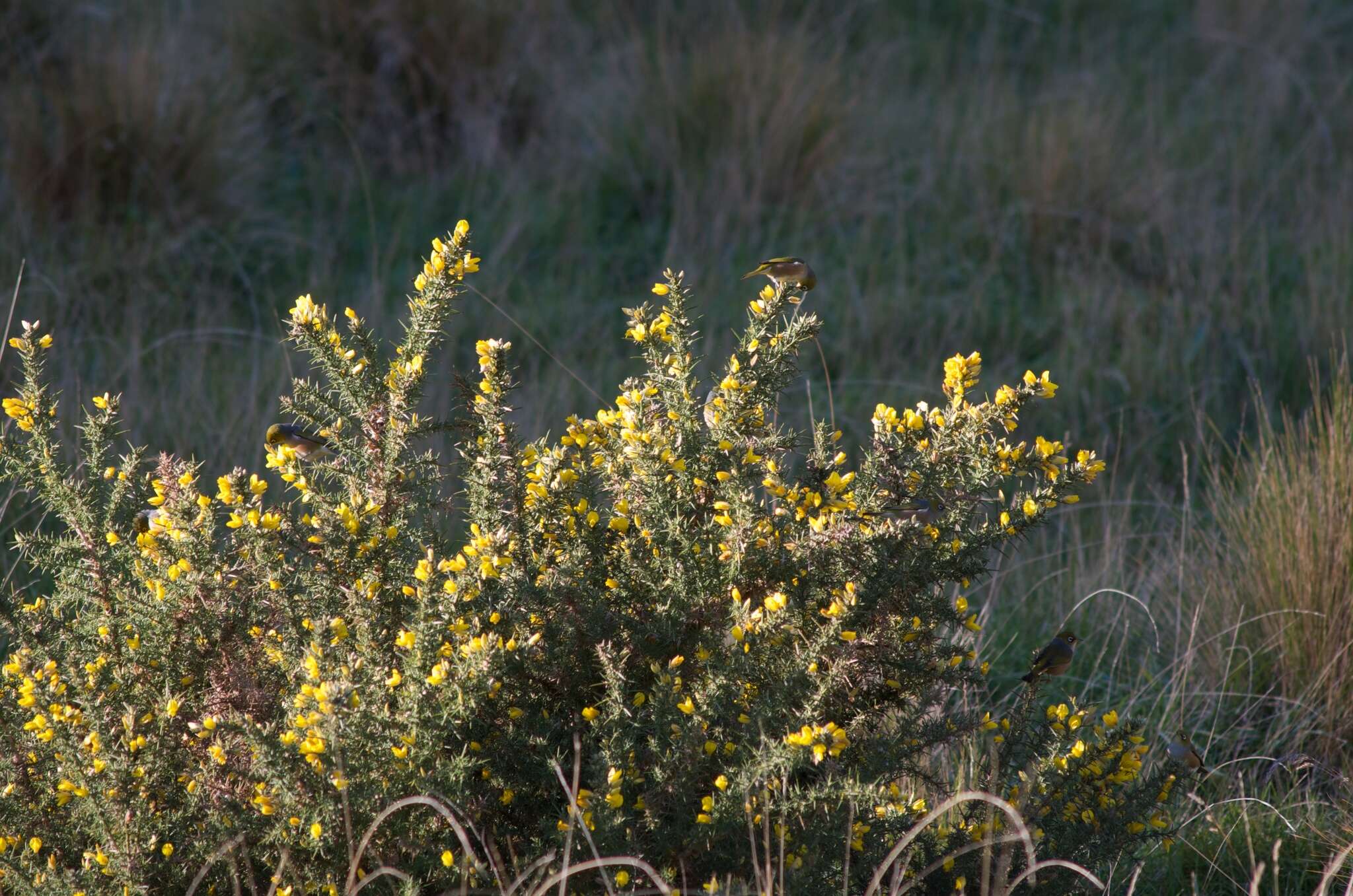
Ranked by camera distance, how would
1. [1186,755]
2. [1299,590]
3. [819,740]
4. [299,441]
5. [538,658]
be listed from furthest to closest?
1. [1299,590]
2. [1186,755]
3. [299,441]
4. [538,658]
5. [819,740]

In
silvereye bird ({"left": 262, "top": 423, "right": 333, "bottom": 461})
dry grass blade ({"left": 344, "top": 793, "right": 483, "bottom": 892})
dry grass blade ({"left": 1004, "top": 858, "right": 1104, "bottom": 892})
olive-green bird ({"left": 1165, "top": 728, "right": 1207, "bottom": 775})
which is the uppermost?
silvereye bird ({"left": 262, "top": 423, "right": 333, "bottom": 461})

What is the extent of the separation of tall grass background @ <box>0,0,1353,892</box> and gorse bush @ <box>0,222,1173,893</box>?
1181mm

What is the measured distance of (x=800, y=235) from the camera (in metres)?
5.86

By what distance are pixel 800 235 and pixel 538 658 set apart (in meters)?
4.17

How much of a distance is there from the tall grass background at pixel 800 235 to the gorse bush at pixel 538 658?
1.18m

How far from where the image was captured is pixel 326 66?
242 inches

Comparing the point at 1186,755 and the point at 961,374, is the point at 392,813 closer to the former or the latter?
the point at 961,374

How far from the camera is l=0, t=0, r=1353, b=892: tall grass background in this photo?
137 inches

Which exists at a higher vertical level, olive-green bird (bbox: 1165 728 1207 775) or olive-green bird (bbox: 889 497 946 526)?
olive-green bird (bbox: 889 497 946 526)

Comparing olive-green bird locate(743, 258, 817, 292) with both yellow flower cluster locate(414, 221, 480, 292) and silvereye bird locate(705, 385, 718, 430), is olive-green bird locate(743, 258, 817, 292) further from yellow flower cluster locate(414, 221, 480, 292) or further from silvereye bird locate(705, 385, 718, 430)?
yellow flower cluster locate(414, 221, 480, 292)

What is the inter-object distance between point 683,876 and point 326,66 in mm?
5243

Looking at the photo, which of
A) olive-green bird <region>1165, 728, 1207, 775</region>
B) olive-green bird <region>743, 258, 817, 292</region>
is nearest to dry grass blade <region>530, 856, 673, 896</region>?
olive-green bird <region>743, 258, 817, 292</region>

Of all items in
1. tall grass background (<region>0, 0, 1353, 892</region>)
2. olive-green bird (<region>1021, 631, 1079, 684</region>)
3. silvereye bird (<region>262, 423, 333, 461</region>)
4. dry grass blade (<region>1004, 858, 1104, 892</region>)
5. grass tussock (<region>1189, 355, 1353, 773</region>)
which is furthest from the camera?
tall grass background (<region>0, 0, 1353, 892</region>)

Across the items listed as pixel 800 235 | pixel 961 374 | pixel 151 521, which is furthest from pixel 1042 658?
pixel 800 235
